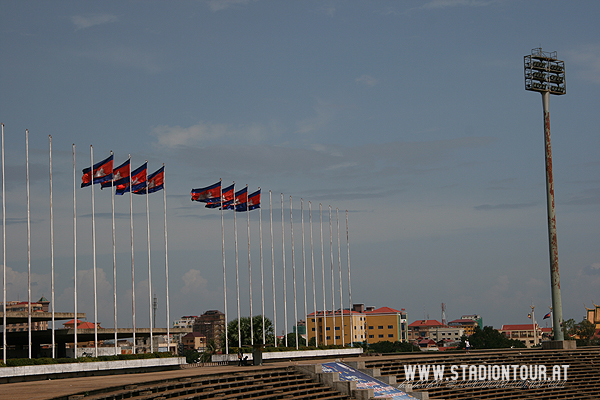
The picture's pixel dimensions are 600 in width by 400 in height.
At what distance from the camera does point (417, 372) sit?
→ 127ft

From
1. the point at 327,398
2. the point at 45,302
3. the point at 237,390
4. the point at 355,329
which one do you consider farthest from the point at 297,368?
the point at 355,329

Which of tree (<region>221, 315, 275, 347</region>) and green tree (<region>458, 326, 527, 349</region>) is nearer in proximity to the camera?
tree (<region>221, 315, 275, 347</region>)

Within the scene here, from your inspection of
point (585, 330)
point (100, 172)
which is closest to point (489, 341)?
point (585, 330)

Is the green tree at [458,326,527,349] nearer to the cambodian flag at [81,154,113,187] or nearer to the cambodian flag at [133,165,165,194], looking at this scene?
the cambodian flag at [133,165,165,194]

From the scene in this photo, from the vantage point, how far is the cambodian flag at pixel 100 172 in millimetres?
36469

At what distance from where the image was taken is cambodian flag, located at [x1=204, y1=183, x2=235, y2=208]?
44656 millimetres

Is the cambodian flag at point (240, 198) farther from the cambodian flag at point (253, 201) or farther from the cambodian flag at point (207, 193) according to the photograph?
the cambodian flag at point (207, 193)

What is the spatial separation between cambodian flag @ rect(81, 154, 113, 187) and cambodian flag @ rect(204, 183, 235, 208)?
8890 millimetres

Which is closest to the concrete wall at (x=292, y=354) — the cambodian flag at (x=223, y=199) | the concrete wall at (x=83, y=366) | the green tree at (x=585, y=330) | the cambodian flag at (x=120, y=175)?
the concrete wall at (x=83, y=366)

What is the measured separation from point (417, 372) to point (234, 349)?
44.7 ft

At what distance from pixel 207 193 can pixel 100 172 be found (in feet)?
30.0

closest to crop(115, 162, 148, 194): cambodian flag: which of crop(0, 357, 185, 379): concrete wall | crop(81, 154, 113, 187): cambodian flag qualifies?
crop(81, 154, 113, 187): cambodian flag

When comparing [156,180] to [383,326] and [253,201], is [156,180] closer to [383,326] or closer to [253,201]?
[253,201]

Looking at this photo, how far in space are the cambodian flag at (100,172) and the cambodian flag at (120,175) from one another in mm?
647
